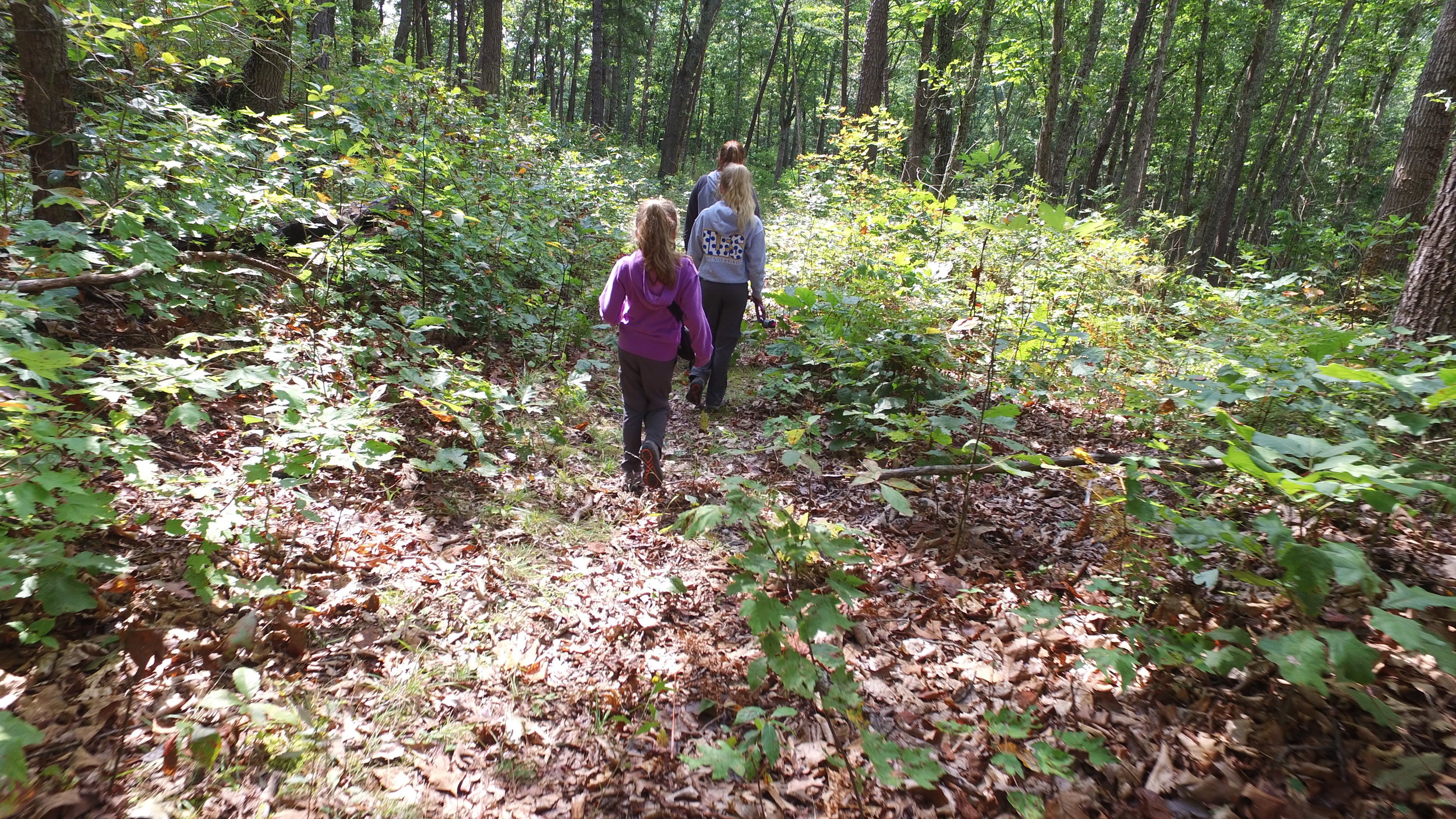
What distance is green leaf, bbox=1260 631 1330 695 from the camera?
1963mm

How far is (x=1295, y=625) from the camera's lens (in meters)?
2.44

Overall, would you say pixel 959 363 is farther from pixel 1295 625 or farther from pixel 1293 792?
pixel 1293 792

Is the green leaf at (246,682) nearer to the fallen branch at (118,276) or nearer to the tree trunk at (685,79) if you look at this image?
the fallen branch at (118,276)

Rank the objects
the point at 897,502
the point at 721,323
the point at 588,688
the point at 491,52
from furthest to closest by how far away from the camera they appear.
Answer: the point at 491,52, the point at 721,323, the point at 588,688, the point at 897,502

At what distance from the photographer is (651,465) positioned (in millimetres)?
4434

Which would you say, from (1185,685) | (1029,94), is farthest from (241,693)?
(1029,94)

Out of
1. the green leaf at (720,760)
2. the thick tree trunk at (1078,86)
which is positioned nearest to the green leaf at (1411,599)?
the green leaf at (720,760)

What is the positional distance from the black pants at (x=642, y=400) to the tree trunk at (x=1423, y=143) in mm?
7799

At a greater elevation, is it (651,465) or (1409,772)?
(1409,772)

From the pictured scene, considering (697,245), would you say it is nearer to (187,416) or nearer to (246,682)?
(187,416)

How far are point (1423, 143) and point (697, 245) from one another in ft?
27.5

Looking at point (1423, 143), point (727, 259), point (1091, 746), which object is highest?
point (1423, 143)

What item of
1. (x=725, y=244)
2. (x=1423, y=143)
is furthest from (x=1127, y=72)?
(x=725, y=244)

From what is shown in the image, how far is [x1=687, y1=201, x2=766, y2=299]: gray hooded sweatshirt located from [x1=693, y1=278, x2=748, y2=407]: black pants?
83mm
